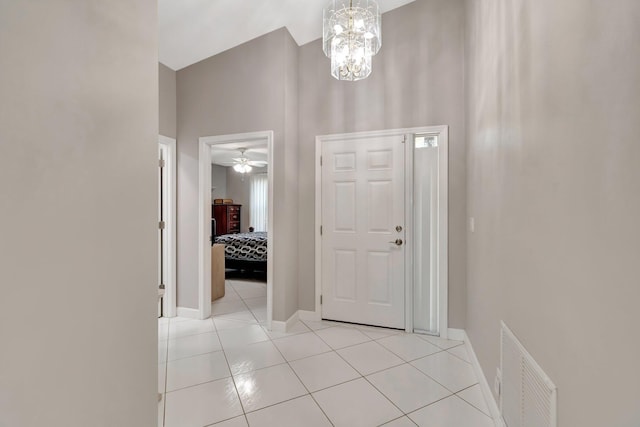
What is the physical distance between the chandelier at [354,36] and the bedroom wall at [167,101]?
201 centimetres

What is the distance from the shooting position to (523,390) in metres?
1.23

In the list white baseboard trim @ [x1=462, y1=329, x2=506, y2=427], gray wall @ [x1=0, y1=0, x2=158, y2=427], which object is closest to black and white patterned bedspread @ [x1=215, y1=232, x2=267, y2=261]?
white baseboard trim @ [x1=462, y1=329, x2=506, y2=427]

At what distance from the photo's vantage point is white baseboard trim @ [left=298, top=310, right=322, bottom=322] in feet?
10.6

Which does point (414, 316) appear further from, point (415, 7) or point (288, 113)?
point (415, 7)

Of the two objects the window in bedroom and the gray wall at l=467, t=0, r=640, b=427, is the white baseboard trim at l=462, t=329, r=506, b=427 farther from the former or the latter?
the window in bedroom

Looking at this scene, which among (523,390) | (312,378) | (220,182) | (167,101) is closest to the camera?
(523,390)

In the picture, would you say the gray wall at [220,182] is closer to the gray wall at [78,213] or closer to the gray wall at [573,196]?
the gray wall at [78,213]

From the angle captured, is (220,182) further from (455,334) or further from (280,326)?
(455,334)

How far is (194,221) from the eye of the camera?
130 inches

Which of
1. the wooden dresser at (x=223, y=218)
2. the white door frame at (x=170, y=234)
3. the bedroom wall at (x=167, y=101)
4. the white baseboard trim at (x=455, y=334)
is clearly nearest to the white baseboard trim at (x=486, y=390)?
the white baseboard trim at (x=455, y=334)

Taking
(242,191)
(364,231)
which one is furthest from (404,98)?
(242,191)

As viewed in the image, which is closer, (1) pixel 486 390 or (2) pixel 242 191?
(1) pixel 486 390

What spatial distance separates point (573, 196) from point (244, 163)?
242 inches

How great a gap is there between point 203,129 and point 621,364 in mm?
3572
